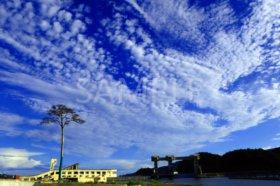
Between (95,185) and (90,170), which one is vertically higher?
(90,170)

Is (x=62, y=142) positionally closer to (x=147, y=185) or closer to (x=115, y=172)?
(x=147, y=185)

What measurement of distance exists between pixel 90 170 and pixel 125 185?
8396 centimetres

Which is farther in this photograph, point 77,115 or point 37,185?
point 77,115

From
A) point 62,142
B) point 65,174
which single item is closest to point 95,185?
point 62,142

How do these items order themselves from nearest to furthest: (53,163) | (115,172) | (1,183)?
(1,183)
(53,163)
(115,172)

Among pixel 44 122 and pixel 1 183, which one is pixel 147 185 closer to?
pixel 44 122

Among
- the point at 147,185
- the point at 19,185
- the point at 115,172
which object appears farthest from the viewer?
the point at 115,172

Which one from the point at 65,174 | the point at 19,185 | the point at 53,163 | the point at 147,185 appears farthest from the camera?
the point at 65,174

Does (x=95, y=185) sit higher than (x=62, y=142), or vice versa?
(x=62, y=142)

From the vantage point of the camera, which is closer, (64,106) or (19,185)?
(19,185)

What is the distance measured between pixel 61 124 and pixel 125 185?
20.8m

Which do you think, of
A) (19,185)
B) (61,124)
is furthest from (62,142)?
(19,185)

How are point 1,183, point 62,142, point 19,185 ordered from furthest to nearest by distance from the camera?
point 62,142, point 19,185, point 1,183

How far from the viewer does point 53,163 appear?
12162 centimetres
